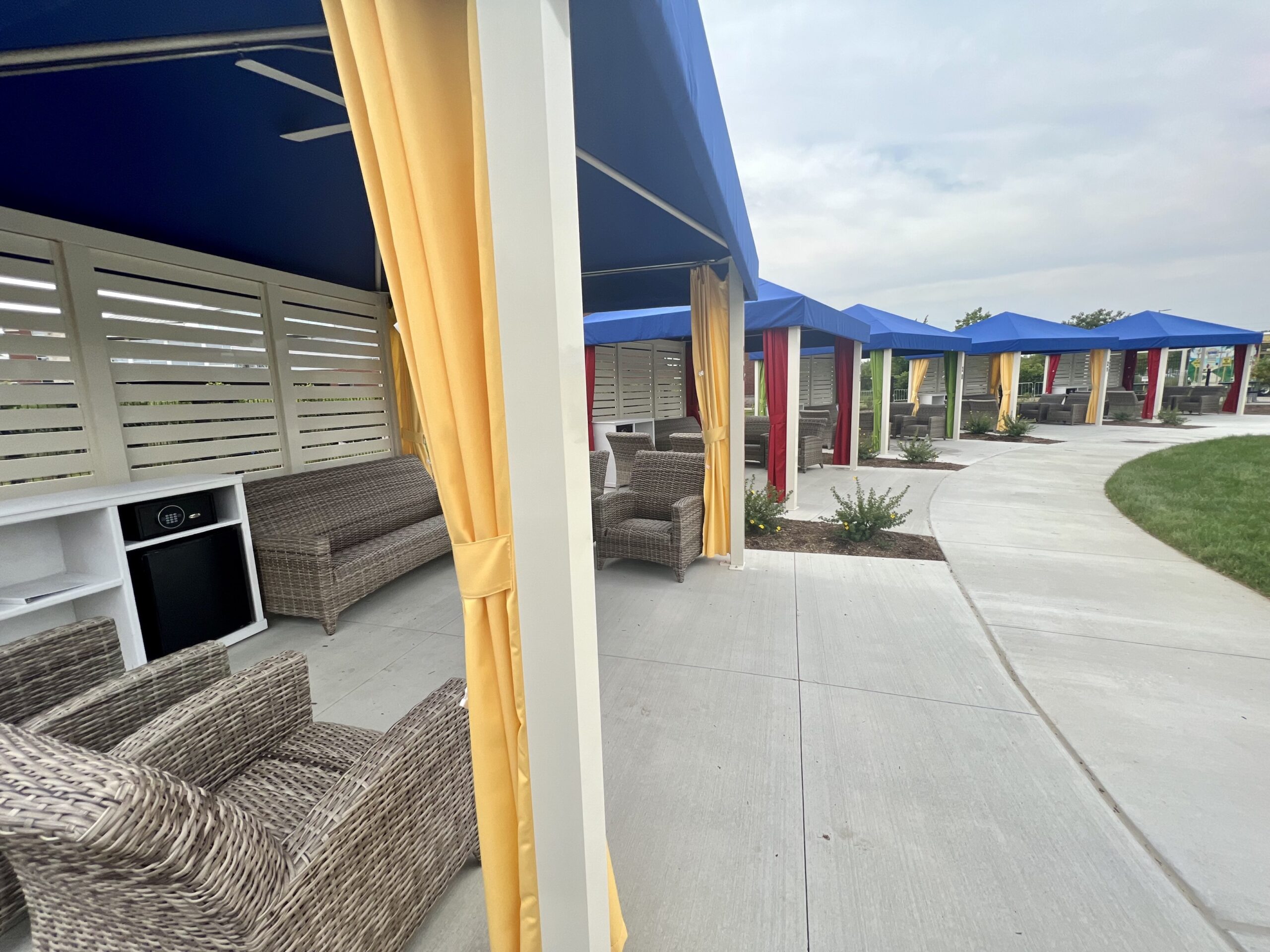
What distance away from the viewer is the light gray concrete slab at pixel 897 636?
2.52 metres

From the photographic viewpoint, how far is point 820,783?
75.4 inches

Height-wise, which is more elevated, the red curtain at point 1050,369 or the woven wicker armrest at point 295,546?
the red curtain at point 1050,369

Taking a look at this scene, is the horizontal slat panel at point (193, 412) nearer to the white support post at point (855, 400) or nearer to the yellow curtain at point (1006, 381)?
the white support post at point (855, 400)

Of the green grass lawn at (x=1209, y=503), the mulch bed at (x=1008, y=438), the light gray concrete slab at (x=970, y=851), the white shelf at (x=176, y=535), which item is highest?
the white shelf at (x=176, y=535)

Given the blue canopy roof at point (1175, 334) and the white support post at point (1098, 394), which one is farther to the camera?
the white support post at point (1098, 394)

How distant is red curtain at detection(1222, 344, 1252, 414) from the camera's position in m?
15.3

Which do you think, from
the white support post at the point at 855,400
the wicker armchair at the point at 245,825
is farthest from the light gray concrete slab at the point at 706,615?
the white support post at the point at 855,400

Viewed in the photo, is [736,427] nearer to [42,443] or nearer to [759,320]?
[759,320]

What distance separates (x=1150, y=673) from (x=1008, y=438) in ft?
39.4

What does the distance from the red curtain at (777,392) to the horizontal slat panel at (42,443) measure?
5628mm

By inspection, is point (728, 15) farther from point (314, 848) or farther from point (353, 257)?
point (314, 848)

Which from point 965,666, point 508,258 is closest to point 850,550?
point 965,666

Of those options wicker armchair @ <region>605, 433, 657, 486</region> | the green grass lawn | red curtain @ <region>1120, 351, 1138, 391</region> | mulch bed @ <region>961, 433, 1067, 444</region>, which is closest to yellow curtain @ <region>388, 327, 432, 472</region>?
wicker armchair @ <region>605, 433, 657, 486</region>

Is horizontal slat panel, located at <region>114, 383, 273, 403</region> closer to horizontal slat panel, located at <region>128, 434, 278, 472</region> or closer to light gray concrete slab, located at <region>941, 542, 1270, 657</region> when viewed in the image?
horizontal slat panel, located at <region>128, 434, 278, 472</region>
